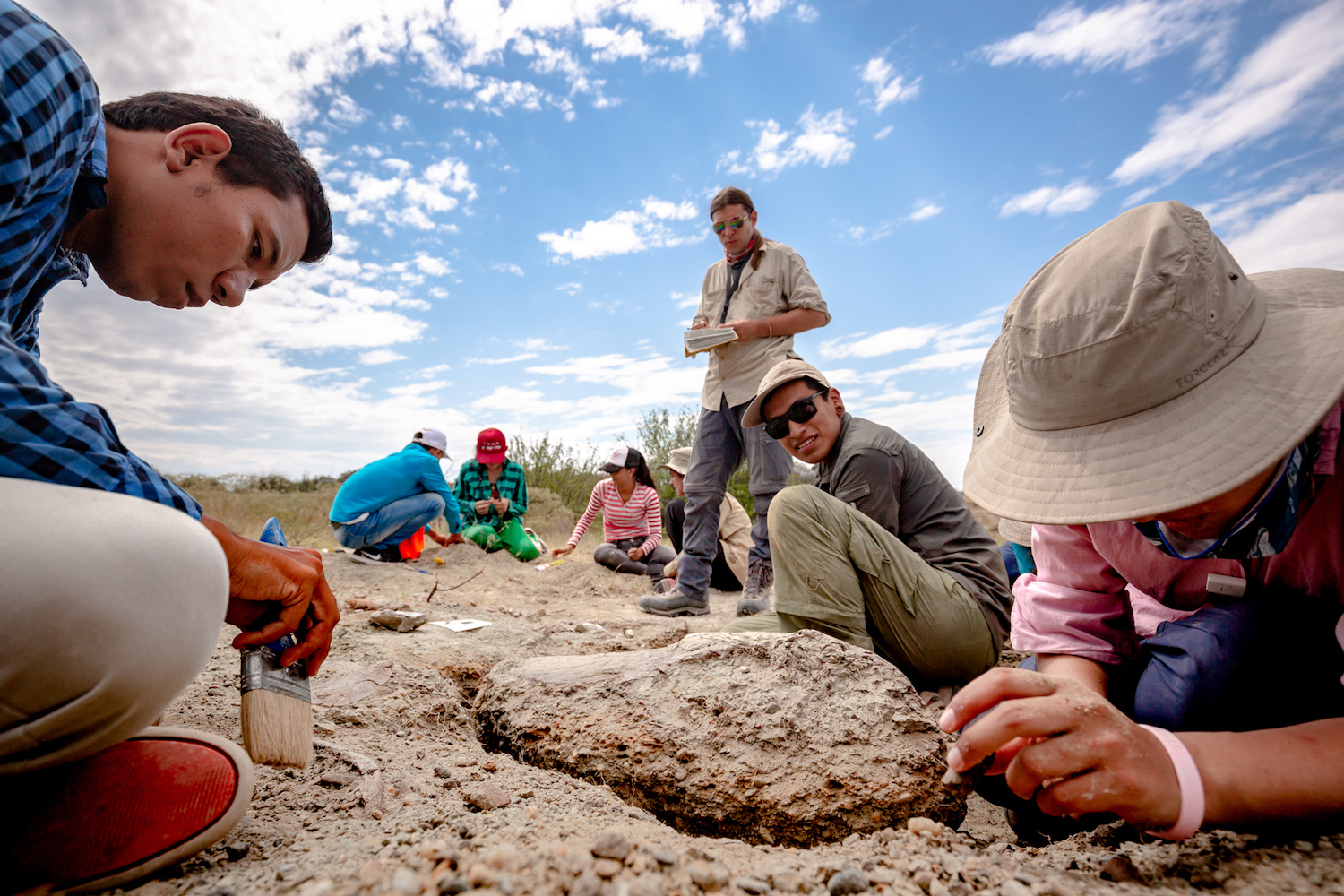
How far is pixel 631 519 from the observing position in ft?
21.3

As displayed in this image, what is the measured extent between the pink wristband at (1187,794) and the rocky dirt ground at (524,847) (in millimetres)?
80

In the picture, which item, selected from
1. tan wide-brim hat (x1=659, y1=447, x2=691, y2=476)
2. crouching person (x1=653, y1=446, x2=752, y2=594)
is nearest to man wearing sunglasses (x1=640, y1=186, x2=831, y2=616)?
crouching person (x1=653, y1=446, x2=752, y2=594)

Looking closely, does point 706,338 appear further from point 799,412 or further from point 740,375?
point 799,412

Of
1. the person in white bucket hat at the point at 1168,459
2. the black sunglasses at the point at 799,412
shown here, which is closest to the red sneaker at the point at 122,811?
the person in white bucket hat at the point at 1168,459

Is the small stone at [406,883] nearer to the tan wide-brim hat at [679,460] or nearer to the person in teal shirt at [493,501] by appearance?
the tan wide-brim hat at [679,460]

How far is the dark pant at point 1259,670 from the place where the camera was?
45.9 inches

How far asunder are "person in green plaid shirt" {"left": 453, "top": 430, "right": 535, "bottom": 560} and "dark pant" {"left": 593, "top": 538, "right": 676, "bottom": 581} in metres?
1.16

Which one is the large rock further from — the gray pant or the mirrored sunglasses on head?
the mirrored sunglasses on head

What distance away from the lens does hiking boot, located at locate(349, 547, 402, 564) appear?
18.4ft

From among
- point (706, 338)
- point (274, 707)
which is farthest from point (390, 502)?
point (274, 707)

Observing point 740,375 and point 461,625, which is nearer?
point 461,625

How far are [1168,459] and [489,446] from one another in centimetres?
659

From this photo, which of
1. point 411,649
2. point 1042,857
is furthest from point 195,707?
point 1042,857

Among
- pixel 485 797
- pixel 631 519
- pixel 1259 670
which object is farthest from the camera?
pixel 631 519
